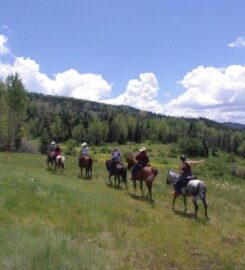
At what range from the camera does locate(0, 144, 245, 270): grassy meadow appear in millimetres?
11875

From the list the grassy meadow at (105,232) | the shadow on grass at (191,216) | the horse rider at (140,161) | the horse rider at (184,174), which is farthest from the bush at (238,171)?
the horse rider at (184,174)

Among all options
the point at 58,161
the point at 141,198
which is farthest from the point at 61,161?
the point at 141,198

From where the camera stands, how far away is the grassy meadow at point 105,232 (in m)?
11.9

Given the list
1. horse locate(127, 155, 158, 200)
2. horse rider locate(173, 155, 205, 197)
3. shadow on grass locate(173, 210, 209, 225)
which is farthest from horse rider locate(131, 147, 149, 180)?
shadow on grass locate(173, 210, 209, 225)

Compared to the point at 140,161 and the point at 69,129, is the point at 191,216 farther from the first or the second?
the point at 69,129

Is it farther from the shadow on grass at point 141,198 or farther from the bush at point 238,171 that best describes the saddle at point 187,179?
the bush at point 238,171

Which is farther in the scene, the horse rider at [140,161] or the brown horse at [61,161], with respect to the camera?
the brown horse at [61,161]

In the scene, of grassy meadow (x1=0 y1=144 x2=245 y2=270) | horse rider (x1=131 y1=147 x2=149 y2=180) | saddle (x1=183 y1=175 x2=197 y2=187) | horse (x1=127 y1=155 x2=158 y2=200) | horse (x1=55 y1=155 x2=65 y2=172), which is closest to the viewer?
grassy meadow (x1=0 y1=144 x2=245 y2=270)

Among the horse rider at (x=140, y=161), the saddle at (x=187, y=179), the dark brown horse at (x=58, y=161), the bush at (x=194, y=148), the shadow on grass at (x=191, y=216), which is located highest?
the horse rider at (x=140, y=161)

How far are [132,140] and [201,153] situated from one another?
38.6m

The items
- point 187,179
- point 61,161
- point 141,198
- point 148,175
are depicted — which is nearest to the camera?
point 187,179

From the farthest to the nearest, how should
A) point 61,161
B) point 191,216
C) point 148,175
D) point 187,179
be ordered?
point 61,161 < point 148,175 < point 187,179 < point 191,216

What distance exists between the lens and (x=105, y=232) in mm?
16266

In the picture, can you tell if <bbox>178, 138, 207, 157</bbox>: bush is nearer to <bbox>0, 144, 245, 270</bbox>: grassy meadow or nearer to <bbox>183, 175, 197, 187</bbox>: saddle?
<bbox>0, 144, 245, 270</bbox>: grassy meadow
